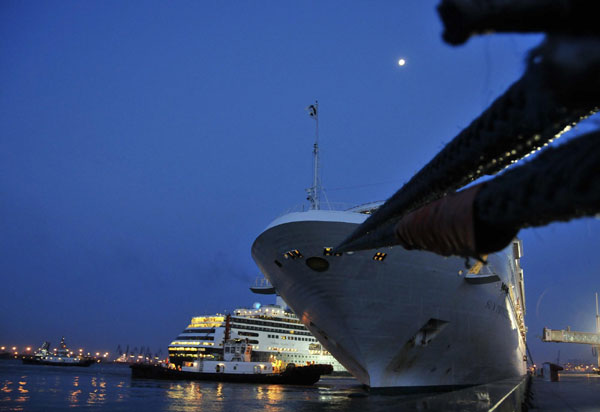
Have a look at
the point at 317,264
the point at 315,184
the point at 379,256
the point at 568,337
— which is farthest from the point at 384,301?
the point at 568,337

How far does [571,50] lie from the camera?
127 cm

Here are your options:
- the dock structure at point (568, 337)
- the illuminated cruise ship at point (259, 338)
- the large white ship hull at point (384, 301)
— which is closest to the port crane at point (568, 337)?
the dock structure at point (568, 337)

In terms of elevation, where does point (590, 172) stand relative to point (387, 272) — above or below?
below

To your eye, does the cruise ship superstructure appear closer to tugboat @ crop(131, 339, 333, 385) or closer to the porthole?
the porthole

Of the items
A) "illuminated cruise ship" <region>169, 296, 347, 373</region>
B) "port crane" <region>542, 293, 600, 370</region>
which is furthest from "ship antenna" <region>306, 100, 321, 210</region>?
"port crane" <region>542, 293, 600, 370</region>

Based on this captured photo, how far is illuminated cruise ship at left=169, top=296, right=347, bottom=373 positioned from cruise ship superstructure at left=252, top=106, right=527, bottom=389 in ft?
133

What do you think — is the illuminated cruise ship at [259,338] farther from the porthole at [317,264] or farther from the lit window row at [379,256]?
the lit window row at [379,256]

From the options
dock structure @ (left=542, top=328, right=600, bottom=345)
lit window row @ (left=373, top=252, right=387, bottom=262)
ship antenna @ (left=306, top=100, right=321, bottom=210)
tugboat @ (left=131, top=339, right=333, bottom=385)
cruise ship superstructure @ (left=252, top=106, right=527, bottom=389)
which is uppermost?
ship antenna @ (left=306, top=100, right=321, bottom=210)

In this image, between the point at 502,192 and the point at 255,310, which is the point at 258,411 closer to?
the point at 502,192

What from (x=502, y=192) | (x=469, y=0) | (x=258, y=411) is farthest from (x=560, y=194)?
(x=258, y=411)

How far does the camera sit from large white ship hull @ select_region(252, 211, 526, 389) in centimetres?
1511

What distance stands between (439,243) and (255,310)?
2422 inches

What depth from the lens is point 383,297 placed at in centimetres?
1538

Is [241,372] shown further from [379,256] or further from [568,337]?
[568,337]
